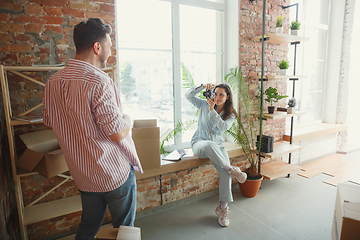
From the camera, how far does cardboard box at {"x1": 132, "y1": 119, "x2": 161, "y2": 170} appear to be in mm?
1997

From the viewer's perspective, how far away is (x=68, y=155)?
1279mm

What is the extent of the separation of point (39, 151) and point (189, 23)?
86.0 inches

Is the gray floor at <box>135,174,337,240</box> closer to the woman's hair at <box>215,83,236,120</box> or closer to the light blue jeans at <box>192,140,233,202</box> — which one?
the light blue jeans at <box>192,140,233,202</box>

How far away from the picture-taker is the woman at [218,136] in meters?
2.40

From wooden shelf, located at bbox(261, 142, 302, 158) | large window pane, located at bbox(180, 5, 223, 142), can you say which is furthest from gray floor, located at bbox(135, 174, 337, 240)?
large window pane, located at bbox(180, 5, 223, 142)

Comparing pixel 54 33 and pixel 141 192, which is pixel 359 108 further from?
pixel 54 33

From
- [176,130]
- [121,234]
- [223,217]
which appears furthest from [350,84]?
[121,234]

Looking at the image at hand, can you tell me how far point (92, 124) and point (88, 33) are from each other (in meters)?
0.48

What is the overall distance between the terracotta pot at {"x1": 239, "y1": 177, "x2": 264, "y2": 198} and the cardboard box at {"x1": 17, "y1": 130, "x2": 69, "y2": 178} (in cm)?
200

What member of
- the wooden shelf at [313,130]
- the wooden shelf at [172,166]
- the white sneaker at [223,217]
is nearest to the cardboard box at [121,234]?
the wooden shelf at [172,166]

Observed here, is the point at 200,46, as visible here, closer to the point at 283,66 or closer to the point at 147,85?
the point at 147,85

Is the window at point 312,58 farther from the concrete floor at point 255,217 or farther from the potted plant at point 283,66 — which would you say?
the concrete floor at point 255,217

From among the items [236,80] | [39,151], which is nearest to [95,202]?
[39,151]

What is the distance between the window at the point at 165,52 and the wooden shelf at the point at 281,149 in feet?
3.61
